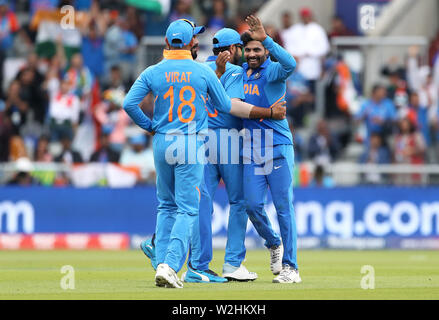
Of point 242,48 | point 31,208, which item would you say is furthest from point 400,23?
point 242,48

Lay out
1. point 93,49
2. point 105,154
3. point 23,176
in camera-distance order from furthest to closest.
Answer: point 93,49, point 105,154, point 23,176

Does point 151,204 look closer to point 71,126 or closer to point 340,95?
point 71,126

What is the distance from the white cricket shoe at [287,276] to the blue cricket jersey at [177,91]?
1.98 m

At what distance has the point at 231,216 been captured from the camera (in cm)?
1235

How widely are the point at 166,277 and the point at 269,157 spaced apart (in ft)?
6.66

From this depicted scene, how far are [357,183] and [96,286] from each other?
10595 millimetres

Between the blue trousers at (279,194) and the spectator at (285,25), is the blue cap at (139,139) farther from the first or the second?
the blue trousers at (279,194)

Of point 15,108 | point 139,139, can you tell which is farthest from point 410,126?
point 15,108

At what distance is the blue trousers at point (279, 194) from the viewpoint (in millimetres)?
11891

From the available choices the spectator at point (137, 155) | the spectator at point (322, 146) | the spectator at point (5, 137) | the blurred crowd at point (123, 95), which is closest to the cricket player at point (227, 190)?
the blurred crowd at point (123, 95)

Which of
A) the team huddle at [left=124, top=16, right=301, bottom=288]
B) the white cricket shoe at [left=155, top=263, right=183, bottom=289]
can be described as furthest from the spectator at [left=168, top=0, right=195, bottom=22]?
the white cricket shoe at [left=155, top=263, right=183, bottom=289]

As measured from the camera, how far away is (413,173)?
21172 mm

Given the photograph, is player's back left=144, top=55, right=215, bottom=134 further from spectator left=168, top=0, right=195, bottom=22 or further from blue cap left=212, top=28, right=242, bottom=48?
spectator left=168, top=0, right=195, bottom=22

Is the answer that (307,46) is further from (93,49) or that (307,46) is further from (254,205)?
(254,205)
